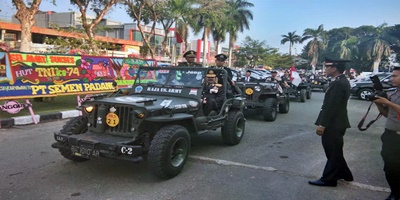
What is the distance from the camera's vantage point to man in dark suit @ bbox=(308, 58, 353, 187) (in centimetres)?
423

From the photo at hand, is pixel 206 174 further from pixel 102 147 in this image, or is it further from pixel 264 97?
pixel 264 97

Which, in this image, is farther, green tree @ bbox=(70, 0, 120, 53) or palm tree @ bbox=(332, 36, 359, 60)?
palm tree @ bbox=(332, 36, 359, 60)

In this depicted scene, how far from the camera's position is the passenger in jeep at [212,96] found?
5.92 m

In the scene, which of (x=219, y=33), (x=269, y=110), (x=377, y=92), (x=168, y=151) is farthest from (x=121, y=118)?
(x=219, y=33)

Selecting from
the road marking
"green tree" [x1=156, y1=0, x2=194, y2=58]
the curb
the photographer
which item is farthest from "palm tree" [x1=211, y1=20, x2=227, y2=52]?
the photographer

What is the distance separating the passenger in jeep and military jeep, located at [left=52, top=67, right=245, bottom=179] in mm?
274

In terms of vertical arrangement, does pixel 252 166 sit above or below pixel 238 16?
below

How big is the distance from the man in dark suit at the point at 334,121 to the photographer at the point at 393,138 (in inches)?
20.5

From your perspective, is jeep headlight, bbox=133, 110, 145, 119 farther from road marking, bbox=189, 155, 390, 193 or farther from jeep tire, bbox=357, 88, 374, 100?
jeep tire, bbox=357, 88, 374, 100

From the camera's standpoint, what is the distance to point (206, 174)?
186 inches

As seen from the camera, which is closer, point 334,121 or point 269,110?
point 334,121

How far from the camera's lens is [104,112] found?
4621 mm

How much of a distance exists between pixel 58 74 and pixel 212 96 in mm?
5220

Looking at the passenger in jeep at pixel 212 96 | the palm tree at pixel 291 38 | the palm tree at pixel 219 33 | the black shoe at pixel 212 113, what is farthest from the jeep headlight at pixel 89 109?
the palm tree at pixel 291 38
